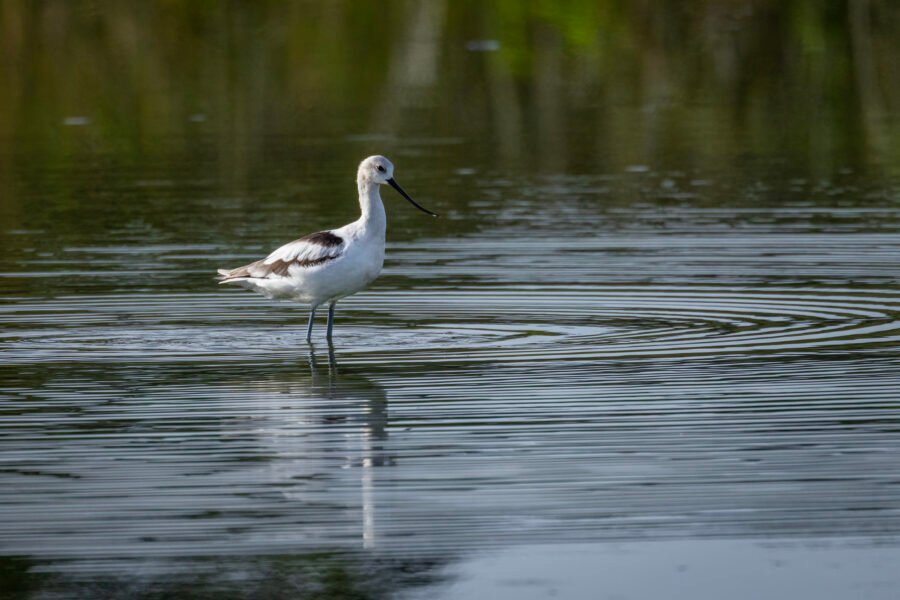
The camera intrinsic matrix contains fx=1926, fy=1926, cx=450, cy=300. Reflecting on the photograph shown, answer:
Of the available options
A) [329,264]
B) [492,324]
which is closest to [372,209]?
[329,264]

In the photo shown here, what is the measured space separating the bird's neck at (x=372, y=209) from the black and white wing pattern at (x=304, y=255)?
0.76 ft

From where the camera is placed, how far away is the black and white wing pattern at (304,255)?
12.9 m

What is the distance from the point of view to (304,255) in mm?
12992

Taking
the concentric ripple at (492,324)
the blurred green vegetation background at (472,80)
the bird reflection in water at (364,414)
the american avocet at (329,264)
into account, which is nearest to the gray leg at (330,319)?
the american avocet at (329,264)

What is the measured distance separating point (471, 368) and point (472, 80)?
59.3 feet

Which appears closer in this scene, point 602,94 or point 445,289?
point 445,289

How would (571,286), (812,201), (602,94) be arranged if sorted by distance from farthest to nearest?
(602,94) < (812,201) < (571,286)

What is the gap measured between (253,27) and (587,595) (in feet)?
95.4

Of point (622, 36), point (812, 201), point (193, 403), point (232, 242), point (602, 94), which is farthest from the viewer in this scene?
point (622, 36)

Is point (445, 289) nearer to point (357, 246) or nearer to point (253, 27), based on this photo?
point (357, 246)

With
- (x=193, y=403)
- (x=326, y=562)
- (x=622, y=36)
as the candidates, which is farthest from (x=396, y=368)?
(x=622, y=36)

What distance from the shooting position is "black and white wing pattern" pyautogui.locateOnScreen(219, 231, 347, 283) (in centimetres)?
1294

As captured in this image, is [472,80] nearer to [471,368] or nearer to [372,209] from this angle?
[372,209]

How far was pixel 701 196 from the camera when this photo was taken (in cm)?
1945
